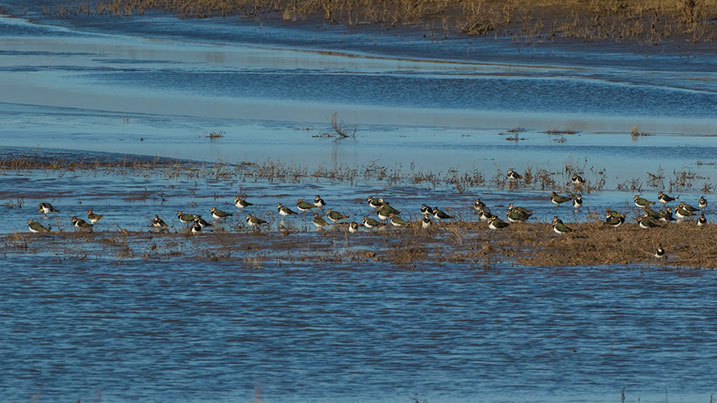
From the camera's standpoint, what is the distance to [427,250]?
53.2ft

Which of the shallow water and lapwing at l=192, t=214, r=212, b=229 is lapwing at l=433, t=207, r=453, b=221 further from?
lapwing at l=192, t=214, r=212, b=229

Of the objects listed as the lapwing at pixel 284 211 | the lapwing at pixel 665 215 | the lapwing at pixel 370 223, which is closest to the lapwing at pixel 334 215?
the lapwing at pixel 370 223

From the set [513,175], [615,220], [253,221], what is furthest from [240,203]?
[615,220]

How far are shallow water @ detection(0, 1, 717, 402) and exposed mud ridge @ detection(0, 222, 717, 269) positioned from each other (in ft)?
1.26

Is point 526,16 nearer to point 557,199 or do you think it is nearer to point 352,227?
point 557,199

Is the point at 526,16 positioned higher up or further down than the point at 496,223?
higher up

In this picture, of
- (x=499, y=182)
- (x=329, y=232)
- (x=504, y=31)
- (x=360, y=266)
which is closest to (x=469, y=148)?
(x=499, y=182)

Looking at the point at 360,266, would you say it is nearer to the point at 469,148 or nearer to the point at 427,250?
the point at 427,250

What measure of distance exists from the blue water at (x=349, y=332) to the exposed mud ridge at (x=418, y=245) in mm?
420

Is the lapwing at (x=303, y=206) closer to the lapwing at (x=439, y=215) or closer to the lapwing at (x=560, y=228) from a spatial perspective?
the lapwing at (x=439, y=215)

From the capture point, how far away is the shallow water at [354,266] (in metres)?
10.8

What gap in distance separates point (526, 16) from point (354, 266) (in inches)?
1475

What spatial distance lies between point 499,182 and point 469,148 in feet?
16.3

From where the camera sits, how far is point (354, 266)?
15211mm
